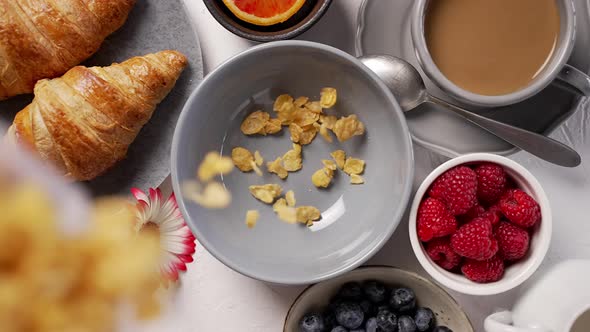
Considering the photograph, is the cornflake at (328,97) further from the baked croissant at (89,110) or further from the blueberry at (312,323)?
the blueberry at (312,323)

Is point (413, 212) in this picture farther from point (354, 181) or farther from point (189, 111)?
point (189, 111)

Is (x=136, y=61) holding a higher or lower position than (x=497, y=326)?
higher

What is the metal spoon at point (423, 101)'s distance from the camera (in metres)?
1.02

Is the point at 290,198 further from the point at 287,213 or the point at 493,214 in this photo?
the point at 493,214

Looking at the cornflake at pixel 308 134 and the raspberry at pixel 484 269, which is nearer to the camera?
the raspberry at pixel 484 269

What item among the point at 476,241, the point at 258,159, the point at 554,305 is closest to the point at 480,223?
the point at 476,241

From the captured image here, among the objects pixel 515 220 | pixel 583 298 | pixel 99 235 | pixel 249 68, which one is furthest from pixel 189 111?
pixel 583 298

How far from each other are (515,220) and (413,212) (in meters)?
0.15

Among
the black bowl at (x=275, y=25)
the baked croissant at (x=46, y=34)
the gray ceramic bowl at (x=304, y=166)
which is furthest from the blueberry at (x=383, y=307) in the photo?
the baked croissant at (x=46, y=34)

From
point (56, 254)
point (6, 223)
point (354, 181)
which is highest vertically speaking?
point (6, 223)

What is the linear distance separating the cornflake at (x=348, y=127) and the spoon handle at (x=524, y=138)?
115 mm

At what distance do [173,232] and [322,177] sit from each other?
272 mm

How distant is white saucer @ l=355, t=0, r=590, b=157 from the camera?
1035mm

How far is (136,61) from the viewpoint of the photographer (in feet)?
3.40
